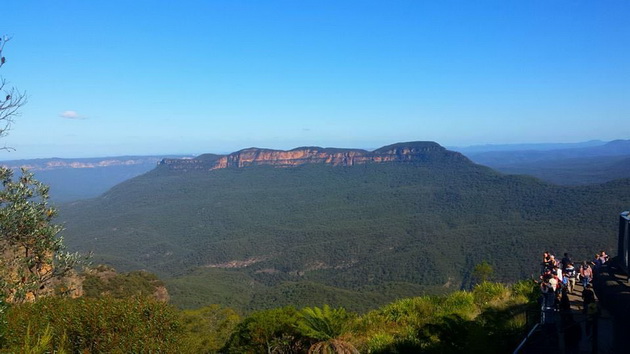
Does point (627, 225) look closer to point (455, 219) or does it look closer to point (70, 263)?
point (70, 263)

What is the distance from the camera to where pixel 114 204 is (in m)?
158

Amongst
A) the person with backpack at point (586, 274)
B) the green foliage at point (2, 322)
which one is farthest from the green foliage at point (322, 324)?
the person with backpack at point (586, 274)

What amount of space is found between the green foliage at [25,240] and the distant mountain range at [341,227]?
38.1m

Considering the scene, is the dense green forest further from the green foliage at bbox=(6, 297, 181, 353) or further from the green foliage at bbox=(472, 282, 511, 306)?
the green foliage at bbox=(472, 282, 511, 306)

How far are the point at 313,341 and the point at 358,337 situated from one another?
5.69 feet

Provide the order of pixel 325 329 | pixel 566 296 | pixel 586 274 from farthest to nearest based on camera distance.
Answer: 1. pixel 586 274
2. pixel 325 329
3. pixel 566 296

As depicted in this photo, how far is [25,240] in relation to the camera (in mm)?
9461

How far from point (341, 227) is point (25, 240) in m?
108

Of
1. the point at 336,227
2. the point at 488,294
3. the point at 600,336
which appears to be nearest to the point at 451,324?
the point at 600,336

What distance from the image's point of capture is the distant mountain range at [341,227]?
6134 centimetres

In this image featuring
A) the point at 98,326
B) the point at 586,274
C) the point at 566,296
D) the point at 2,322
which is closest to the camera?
the point at 2,322

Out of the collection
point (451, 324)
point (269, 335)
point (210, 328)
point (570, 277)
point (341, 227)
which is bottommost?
point (341, 227)

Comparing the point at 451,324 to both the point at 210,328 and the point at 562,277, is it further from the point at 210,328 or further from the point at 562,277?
the point at 210,328

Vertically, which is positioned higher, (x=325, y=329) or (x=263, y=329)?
(x=325, y=329)
